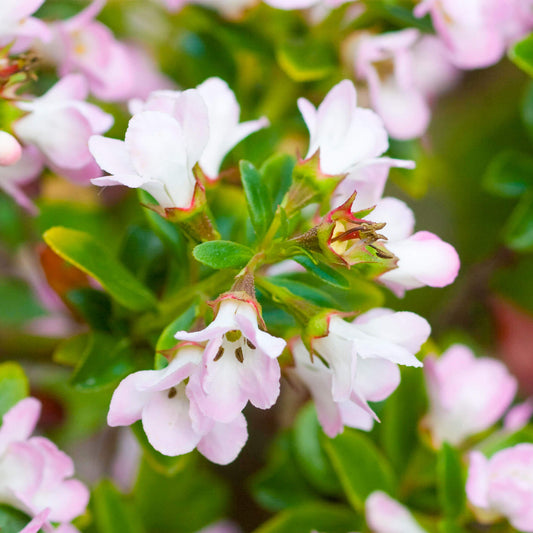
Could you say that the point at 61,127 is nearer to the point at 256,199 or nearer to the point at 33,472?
the point at 256,199

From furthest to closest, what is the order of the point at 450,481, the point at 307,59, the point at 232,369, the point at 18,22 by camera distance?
1. the point at 307,59
2. the point at 450,481
3. the point at 18,22
4. the point at 232,369

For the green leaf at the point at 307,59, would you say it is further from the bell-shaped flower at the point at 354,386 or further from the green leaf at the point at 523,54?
the bell-shaped flower at the point at 354,386

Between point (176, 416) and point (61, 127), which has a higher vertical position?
point (61, 127)

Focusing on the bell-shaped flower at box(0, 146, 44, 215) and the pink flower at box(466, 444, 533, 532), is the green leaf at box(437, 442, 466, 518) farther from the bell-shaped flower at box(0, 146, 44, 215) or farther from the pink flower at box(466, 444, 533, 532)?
the bell-shaped flower at box(0, 146, 44, 215)

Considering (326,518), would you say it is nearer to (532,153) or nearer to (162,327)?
(162,327)

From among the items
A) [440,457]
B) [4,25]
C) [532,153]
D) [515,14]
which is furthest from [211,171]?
[532,153]

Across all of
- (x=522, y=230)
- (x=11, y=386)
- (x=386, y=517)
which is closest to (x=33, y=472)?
(x=11, y=386)
